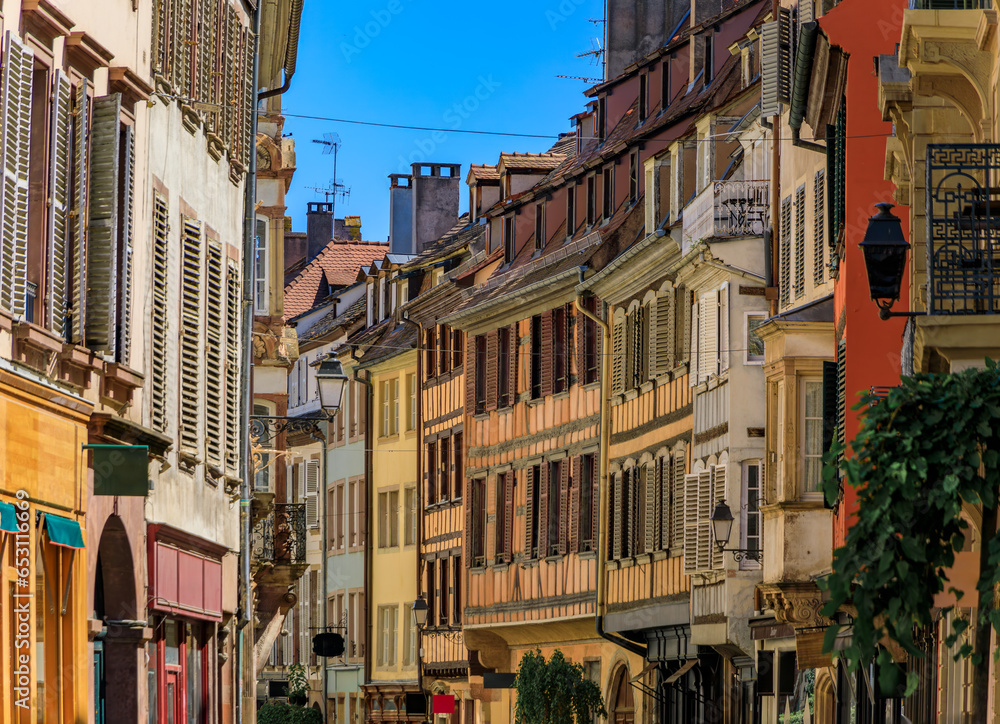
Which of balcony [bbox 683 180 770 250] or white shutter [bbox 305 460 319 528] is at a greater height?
balcony [bbox 683 180 770 250]

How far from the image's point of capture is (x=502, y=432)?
148ft

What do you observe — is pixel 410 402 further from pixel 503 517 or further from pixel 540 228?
pixel 503 517

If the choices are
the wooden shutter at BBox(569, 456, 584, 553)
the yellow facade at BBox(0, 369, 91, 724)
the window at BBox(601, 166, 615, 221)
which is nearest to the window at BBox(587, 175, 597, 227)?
the window at BBox(601, 166, 615, 221)

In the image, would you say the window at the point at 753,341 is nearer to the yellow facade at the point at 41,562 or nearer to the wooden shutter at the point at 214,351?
the wooden shutter at the point at 214,351

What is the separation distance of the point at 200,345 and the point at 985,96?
834 centimetres

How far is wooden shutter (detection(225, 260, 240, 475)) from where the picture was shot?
21.6 m

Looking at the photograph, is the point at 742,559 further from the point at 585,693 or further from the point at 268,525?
the point at 268,525

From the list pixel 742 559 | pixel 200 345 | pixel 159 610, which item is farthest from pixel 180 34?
pixel 742 559

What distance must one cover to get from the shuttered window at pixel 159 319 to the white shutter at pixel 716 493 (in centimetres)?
1550

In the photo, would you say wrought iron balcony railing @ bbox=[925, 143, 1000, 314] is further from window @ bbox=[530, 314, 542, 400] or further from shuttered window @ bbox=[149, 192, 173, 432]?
window @ bbox=[530, 314, 542, 400]

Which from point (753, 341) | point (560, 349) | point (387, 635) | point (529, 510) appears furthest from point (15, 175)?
point (387, 635)

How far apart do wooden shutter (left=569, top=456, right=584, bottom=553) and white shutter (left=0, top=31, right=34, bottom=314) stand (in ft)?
91.5

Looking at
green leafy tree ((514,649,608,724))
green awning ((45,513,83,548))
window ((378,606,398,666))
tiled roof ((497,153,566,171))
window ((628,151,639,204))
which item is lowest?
window ((378,606,398,666))

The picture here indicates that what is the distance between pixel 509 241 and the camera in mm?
48062
